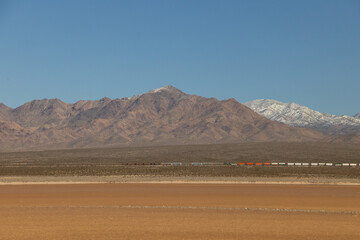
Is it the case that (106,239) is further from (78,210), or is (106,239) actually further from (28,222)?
(78,210)

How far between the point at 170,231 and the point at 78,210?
8.09 metres

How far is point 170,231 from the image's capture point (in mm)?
19891

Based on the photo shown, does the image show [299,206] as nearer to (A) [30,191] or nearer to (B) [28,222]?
(B) [28,222]

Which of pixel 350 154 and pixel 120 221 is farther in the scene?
pixel 350 154

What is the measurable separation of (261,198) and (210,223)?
11.9 metres

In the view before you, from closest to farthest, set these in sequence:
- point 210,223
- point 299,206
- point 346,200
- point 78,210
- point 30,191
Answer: point 210,223, point 78,210, point 299,206, point 346,200, point 30,191

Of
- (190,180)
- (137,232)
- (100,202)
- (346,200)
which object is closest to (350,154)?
(190,180)

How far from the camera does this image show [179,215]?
2431 centimetres

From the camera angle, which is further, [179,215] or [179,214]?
[179,214]

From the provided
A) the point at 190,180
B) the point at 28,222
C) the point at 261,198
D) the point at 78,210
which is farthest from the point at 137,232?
the point at 190,180

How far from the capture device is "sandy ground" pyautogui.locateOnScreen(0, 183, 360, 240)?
63.9 ft

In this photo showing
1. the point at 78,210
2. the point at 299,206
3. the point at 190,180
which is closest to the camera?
the point at 78,210

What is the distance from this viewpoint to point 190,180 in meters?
50.1

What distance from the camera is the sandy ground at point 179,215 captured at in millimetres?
19484
